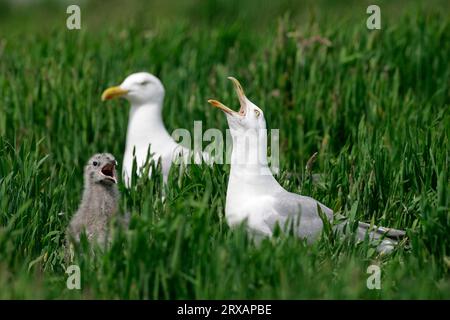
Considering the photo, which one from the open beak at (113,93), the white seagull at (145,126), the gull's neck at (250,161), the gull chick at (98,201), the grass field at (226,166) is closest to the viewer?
the grass field at (226,166)

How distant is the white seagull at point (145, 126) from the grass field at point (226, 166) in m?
0.31

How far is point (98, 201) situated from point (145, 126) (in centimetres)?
172

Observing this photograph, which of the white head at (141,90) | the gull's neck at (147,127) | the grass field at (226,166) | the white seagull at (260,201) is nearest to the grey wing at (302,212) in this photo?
the white seagull at (260,201)

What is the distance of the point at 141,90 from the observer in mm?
7480

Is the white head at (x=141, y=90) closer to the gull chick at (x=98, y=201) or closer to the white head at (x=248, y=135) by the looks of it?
the gull chick at (x=98, y=201)

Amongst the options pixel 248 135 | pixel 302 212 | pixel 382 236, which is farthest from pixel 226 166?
pixel 382 236

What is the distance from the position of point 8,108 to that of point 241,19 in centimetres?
321

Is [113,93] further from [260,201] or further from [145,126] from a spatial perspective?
[260,201]

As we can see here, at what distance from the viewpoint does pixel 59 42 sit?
31.3 ft

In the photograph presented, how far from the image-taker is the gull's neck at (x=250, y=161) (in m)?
5.28

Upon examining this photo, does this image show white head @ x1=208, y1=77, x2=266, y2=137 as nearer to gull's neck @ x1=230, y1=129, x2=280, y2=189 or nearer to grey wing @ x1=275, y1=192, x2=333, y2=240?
gull's neck @ x1=230, y1=129, x2=280, y2=189

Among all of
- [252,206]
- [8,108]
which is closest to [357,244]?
[252,206]

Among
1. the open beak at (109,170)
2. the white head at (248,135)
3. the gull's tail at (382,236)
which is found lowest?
the gull's tail at (382,236)
